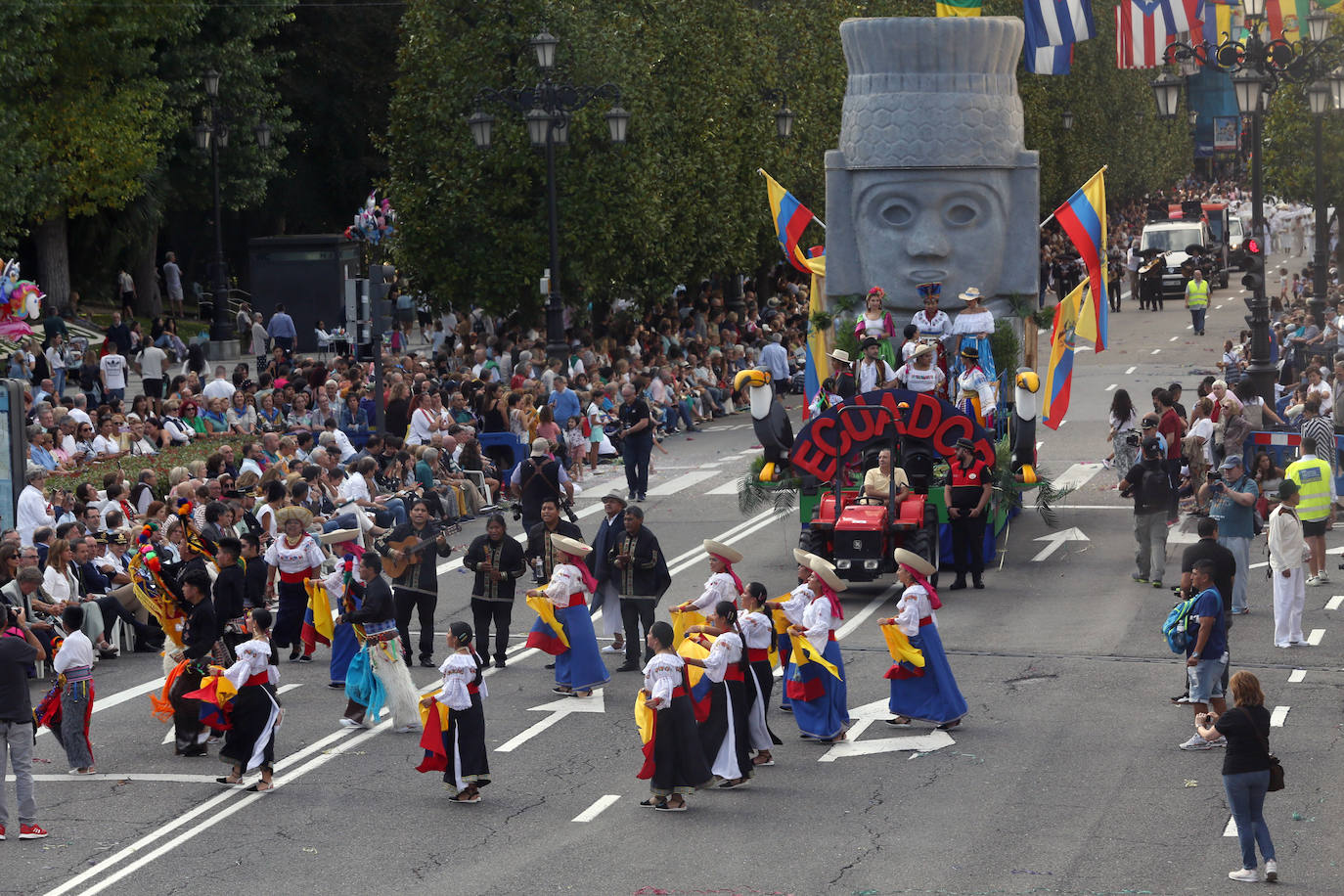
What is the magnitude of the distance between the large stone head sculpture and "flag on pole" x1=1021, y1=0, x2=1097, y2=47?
1719 centimetres

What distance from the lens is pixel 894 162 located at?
24547 millimetres

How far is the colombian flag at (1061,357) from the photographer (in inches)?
969

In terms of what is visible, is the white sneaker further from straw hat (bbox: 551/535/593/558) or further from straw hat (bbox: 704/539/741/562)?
straw hat (bbox: 551/535/593/558)

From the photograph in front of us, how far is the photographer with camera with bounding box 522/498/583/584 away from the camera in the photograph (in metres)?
17.8

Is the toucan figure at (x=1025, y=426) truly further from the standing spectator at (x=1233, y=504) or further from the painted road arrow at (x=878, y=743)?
the painted road arrow at (x=878, y=743)

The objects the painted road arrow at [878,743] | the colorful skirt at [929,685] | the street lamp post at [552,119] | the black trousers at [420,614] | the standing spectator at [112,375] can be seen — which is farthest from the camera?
the standing spectator at [112,375]

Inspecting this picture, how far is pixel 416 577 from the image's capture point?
17766 mm

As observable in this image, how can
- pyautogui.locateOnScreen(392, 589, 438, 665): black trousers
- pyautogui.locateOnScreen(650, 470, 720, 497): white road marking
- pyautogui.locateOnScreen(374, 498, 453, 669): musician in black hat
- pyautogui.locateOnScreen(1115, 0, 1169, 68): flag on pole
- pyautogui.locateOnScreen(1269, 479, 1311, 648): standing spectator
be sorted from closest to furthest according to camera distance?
pyautogui.locateOnScreen(1269, 479, 1311, 648): standing spectator, pyautogui.locateOnScreen(374, 498, 453, 669): musician in black hat, pyautogui.locateOnScreen(392, 589, 438, 665): black trousers, pyautogui.locateOnScreen(650, 470, 720, 497): white road marking, pyautogui.locateOnScreen(1115, 0, 1169, 68): flag on pole

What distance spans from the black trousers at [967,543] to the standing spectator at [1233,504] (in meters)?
2.67

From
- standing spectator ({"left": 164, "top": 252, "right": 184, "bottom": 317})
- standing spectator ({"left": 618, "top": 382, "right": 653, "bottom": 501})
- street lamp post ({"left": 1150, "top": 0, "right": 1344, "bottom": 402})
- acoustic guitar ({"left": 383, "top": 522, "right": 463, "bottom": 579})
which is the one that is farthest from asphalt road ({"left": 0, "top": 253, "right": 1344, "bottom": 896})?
standing spectator ({"left": 164, "top": 252, "right": 184, "bottom": 317})

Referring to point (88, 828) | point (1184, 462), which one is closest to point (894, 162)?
point (1184, 462)

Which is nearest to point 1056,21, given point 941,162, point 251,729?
point 941,162

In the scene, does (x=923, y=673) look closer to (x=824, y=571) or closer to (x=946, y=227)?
(x=824, y=571)

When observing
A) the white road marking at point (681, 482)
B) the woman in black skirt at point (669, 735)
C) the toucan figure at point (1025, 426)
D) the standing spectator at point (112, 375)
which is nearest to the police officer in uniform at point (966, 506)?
the toucan figure at point (1025, 426)
